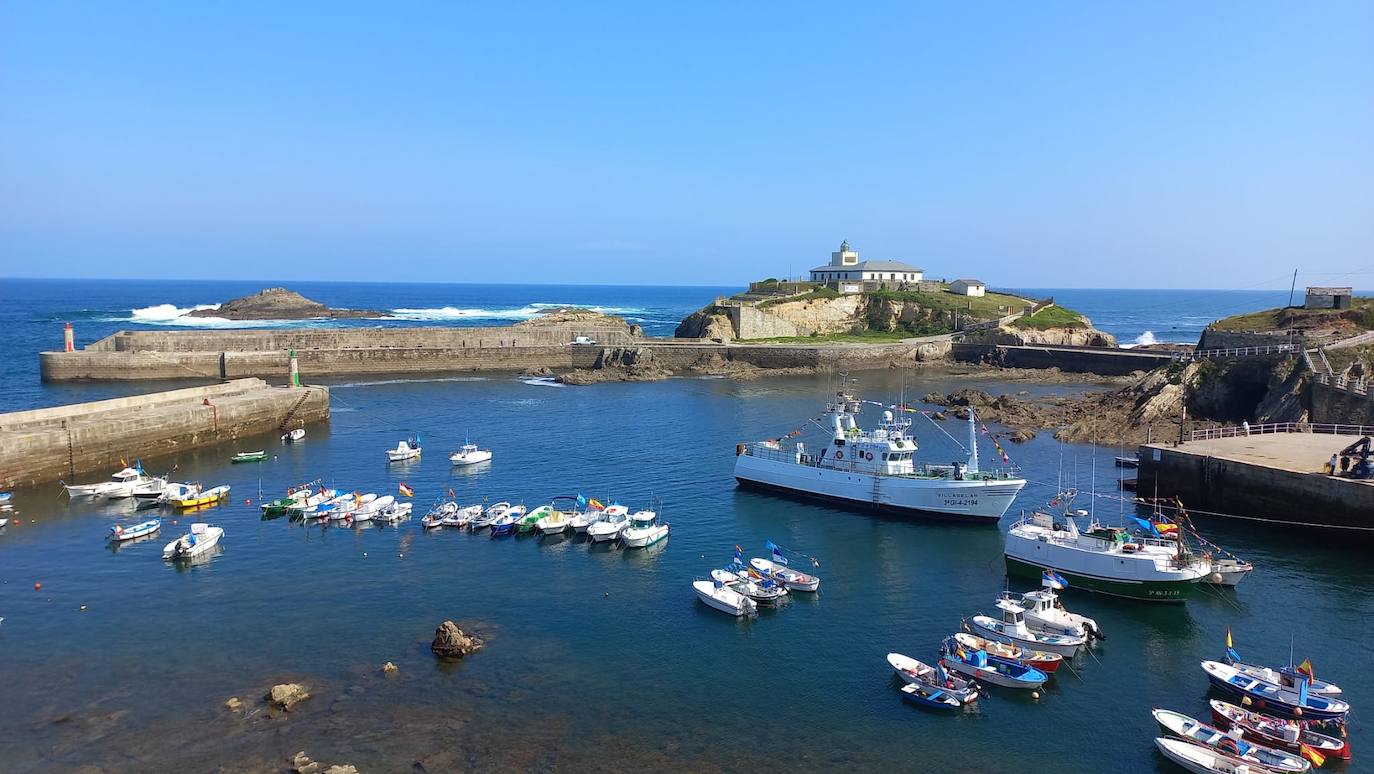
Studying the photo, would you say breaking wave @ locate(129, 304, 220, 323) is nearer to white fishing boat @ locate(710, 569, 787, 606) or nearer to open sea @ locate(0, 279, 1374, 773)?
open sea @ locate(0, 279, 1374, 773)

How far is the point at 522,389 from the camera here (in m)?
81.5

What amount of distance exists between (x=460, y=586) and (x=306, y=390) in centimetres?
3841

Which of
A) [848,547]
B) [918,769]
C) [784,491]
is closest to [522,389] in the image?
[784,491]

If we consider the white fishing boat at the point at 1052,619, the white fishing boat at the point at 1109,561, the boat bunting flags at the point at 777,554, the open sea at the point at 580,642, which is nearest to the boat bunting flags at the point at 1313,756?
the open sea at the point at 580,642

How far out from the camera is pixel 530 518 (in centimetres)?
3750

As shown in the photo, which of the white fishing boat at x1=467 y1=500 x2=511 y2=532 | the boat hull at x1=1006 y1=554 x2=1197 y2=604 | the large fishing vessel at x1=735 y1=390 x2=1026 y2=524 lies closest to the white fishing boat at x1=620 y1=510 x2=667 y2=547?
the white fishing boat at x1=467 y1=500 x2=511 y2=532

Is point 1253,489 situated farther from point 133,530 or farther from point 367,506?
point 133,530

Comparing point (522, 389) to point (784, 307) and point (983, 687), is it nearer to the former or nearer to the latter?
point (784, 307)

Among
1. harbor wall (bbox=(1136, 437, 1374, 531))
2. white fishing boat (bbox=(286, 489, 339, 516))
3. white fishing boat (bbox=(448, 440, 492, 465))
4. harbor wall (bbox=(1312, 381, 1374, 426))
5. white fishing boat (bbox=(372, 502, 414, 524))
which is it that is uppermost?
harbor wall (bbox=(1312, 381, 1374, 426))

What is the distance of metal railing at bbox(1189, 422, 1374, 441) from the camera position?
44.6 meters

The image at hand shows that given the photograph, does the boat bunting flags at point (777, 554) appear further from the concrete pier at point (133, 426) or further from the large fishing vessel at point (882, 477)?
the concrete pier at point (133, 426)

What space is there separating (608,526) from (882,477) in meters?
13.4

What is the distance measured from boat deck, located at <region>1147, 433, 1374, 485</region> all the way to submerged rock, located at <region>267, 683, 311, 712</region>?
129 feet

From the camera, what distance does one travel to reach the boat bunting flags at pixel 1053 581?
94.9ft
